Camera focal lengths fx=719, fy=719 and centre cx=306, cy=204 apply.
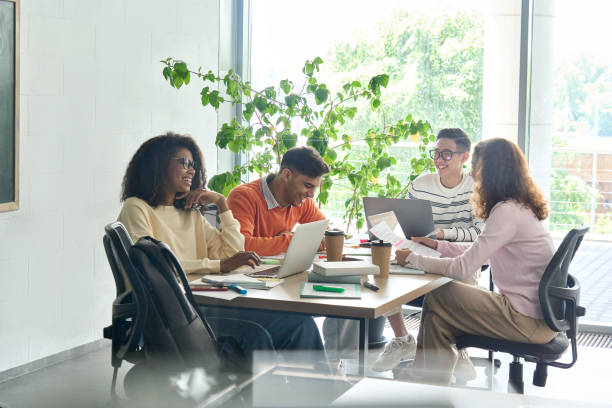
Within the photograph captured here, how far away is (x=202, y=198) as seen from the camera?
293 centimetres

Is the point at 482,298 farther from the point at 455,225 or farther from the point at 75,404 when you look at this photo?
the point at 75,404

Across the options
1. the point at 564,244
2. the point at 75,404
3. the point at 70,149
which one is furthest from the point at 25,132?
the point at 564,244

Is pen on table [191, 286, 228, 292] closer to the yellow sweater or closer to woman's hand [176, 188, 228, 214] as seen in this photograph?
the yellow sweater

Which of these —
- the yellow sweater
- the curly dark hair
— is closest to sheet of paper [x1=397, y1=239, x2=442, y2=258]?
the yellow sweater

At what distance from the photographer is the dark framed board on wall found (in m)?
3.26

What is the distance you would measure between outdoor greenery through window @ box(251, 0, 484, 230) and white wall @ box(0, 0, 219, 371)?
88 centimetres

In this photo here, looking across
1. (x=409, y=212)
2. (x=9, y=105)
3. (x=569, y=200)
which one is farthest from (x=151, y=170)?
(x=569, y=200)

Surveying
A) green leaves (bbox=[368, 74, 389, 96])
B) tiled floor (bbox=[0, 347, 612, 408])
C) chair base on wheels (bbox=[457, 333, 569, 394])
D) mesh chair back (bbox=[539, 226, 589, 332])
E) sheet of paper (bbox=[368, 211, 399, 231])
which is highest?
green leaves (bbox=[368, 74, 389, 96])

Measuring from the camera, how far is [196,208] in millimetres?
2959

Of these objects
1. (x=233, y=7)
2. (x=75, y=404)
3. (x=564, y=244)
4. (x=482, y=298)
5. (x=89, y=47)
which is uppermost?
(x=233, y=7)

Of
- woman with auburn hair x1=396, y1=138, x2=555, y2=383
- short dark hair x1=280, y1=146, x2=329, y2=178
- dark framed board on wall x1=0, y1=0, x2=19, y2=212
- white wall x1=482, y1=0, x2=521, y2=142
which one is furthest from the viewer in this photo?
white wall x1=482, y1=0, x2=521, y2=142

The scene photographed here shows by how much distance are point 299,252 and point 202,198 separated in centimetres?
59

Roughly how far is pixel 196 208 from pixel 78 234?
3.79 ft

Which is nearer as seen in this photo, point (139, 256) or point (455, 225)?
point (139, 256)
